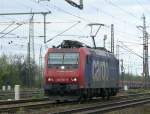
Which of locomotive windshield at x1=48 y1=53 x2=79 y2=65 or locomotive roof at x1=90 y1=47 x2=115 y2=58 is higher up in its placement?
locomotive roof at x1=90 y1=47 x2=115 y2=58

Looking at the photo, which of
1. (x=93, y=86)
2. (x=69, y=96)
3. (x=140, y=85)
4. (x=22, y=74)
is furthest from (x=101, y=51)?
(x=140, y=85)

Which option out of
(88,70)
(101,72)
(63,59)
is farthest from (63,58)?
(101,72)

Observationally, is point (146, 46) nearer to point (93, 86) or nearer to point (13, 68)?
point (13, 68)

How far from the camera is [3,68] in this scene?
87125mm

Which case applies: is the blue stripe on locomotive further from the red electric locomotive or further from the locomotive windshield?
the locomotive windshield

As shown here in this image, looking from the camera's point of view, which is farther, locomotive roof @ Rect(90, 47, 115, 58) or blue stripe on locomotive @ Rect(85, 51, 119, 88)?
locomotive roof @ Rect(90, 47, 115, 58)

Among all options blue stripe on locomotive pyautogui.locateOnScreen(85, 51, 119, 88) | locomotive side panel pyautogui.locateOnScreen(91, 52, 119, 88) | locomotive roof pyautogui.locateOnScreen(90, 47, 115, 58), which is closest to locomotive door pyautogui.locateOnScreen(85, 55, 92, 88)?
blue stripe on locomotive pyautogui.locateOnScreen(85, 51, 119, 88)

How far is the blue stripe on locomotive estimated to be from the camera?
106 feet

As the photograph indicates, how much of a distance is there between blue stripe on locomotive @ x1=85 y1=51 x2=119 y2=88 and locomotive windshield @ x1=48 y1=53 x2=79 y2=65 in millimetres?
801

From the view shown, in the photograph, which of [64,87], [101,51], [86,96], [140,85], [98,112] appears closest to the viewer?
[98,112]

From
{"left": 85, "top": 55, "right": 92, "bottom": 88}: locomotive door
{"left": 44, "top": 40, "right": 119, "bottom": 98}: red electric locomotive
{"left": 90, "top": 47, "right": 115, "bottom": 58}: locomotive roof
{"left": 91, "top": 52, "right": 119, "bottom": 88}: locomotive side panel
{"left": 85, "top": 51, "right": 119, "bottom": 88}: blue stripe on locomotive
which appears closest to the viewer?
{"left": 44, "top": 40, "right": 119, "bottom": 98}: red electric locomotive

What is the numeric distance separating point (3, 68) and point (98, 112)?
66.2 meters

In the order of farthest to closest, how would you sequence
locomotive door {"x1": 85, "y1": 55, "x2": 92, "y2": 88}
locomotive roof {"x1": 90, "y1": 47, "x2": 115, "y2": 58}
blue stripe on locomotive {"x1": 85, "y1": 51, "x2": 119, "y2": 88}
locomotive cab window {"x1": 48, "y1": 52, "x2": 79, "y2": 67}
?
1. locomotive roof {"x1": 90, "y1": 47, "x2": 115, "y2": 58}
2. blue stripe on locomotive {"x1": 85, "y1": 51, "x2": 119, "y2": 88}
3. locomotive door {"x1": 85, "y1": 55, "x2": 92, "y2": 88}
4. locomotive cab window {"x1": 48, "y1": 52, "x2": 79, "y2": 67}

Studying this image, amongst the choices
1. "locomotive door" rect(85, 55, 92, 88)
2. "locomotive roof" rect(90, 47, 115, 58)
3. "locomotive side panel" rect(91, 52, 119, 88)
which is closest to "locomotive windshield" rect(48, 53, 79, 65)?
"locomotive door" rect(85, 55, 92, 88)
